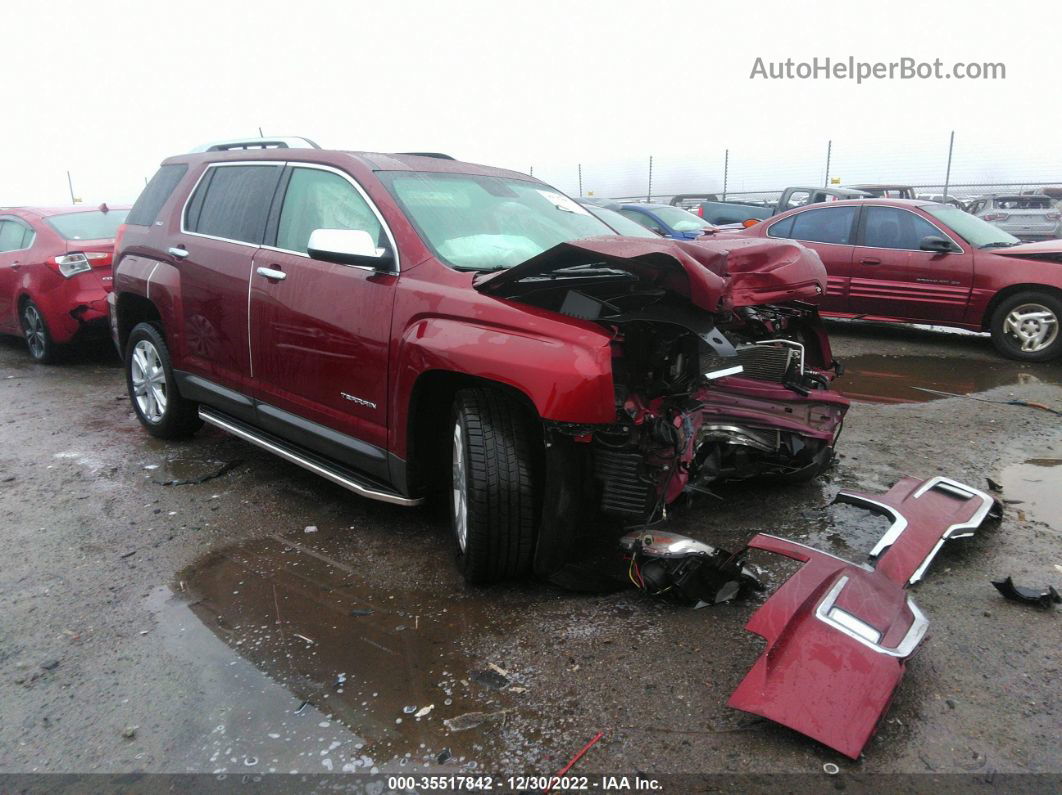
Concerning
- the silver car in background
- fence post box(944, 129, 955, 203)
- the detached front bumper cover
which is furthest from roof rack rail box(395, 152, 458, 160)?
fence post box(944, 129, 955, 203)

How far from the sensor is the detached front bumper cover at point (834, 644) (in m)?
2.17

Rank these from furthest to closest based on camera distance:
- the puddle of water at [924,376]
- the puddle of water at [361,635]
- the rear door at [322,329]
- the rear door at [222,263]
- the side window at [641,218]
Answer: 1. the side window at [641,218]
2. the puddle of water at [924,376]
3. the rear door at [222,263]
4. the rear door at [322,329]
5. the puddle of water at [361,635]

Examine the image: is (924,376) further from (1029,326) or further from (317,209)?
(317,209)

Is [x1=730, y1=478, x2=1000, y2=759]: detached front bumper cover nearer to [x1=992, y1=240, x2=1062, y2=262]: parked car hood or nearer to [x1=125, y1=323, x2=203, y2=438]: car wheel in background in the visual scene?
[x1=125, y1=323, x2=203, y2=438]: car wheel in background

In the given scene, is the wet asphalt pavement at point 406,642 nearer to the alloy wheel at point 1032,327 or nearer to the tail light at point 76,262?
the alloy wheel at point 1032,327

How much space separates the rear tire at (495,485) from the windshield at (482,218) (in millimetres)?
685

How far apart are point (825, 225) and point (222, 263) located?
6.86m

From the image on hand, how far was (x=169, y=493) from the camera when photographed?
435 centimetres

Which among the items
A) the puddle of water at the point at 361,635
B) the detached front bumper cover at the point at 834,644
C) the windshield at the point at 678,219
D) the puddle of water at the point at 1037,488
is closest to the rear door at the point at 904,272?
the windshield at the point at 678,219

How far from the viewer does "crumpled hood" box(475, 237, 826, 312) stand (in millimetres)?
2691

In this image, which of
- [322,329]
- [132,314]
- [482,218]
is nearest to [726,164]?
[132,314]

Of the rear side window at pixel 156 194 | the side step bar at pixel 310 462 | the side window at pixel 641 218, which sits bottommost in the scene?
the side step bar at pixel 310 462

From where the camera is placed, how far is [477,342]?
295cm

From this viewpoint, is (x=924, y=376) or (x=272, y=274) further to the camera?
(x=924, y=376)
